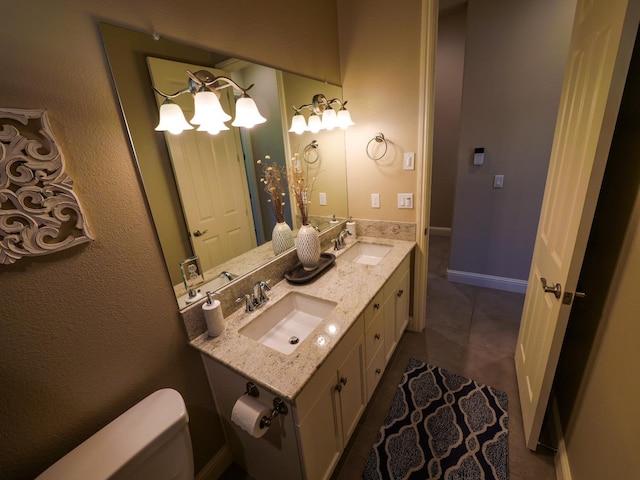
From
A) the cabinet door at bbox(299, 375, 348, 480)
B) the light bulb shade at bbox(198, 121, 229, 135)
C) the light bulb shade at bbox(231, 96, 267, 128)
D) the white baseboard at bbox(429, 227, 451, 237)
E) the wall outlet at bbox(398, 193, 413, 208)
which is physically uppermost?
the light bulb shade at bbox(231, 96, 267, 128)

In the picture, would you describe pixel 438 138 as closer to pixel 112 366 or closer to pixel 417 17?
pixel 417 17

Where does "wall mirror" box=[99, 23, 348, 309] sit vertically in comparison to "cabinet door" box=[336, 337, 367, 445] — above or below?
above

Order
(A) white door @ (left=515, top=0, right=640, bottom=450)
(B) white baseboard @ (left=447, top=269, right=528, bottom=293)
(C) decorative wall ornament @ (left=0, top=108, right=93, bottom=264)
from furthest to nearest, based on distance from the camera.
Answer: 1. (B) white baseboard @ (left=447, top=269, right=528, bottom=293)
2. (A) white door @ (left=515, top=0, right=640, bottom=450)
3. (C) decorative wall ornament @ (left=0, top=108, right=93, bottom=264)

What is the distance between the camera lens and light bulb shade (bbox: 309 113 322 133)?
74.7 inches

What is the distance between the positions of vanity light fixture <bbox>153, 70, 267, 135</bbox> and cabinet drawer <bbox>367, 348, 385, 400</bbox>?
1467 millimetres

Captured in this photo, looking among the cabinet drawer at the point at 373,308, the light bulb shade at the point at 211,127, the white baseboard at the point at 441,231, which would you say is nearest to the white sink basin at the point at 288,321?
the cabinet drawer at the point at 373,308

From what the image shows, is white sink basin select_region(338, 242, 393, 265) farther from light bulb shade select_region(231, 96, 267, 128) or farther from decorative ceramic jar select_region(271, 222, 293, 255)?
light bulb shade select_region(231, 96, 267, 128)

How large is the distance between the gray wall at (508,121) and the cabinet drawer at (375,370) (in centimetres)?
186

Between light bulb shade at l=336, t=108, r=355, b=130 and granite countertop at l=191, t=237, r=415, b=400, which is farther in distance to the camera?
light bulb shade at l=336, t=108, r=355, b=130

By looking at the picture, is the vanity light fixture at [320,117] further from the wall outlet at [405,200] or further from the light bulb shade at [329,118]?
the wall outlet at [405,200]

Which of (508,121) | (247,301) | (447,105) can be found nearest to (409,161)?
(508,121)

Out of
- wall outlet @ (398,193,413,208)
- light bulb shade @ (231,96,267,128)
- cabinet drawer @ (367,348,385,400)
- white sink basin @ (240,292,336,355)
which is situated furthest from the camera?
wall outlet @ (398,193,413,208)

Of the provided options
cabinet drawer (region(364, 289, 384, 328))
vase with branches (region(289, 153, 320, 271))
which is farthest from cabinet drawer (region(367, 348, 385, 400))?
vase with branches (region(289, 153, 320, 271))

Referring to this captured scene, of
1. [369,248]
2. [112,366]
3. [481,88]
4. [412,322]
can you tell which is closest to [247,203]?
[112,366]
